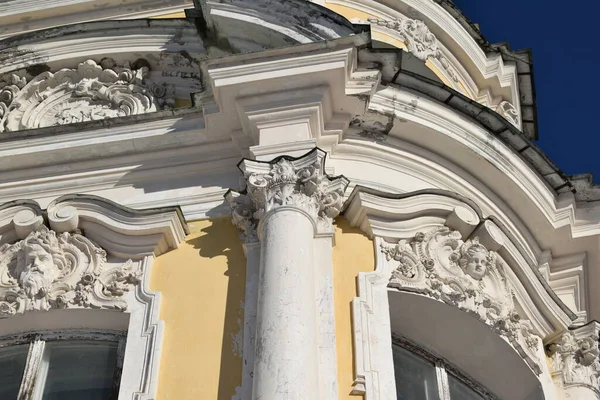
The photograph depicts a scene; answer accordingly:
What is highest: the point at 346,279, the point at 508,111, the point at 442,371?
the point at 508,111

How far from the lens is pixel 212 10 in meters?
8.19

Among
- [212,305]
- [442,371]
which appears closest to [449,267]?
[442,371]

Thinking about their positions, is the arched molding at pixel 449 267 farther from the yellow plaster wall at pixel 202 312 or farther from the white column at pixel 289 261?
the yellow plaster wall at pixel 202 312

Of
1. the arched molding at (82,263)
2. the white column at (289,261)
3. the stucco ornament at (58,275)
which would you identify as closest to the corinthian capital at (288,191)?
the white column at (289,261)

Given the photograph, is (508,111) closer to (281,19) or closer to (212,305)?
(281,19)

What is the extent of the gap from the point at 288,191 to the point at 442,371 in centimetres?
161

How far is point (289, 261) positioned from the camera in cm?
618

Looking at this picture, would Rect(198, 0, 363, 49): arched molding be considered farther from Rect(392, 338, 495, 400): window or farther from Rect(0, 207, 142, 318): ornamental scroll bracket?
Rect(392, 338, 495, 400): window

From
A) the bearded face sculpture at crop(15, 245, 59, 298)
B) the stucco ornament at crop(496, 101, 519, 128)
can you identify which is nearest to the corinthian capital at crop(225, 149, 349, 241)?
the bearded face sculpture at crop(15, 245, 59, 298)

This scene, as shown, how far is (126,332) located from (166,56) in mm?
2659

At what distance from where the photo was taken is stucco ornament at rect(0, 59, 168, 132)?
332 inches

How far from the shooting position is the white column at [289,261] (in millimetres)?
5590

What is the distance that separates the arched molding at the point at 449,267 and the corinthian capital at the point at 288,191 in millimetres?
265

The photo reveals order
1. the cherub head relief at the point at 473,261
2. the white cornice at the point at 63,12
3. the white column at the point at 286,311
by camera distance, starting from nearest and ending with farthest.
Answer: the white column at the point at 286,311, the cherub head relief at the point at 473,261, the white cornice at the point at 63,12
